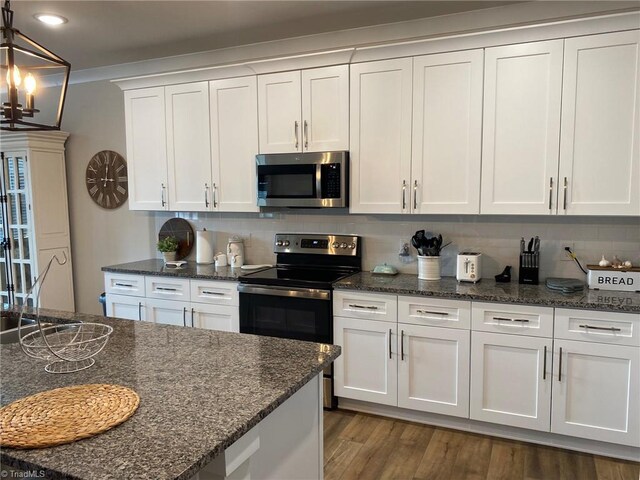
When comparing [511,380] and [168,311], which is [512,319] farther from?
[168,311]

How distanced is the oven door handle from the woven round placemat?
179 centimetres

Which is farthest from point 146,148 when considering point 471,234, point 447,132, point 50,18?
point 471,234

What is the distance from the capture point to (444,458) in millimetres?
2590

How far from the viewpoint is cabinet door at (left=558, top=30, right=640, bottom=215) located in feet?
8.30

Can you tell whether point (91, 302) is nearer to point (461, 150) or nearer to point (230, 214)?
point (230, 214)

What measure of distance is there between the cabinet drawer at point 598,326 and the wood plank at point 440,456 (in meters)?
0.88

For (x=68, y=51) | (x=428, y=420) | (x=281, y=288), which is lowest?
(x=428, y=420)

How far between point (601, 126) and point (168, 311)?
3.20 metres

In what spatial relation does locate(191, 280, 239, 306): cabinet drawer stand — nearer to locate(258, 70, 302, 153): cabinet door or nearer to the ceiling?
locate(258, 70, 302, 153): cabinet door

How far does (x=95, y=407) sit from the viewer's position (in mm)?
1228

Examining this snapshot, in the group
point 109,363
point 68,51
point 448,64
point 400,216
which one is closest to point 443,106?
point 448,64

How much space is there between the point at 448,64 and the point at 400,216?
3.53ft

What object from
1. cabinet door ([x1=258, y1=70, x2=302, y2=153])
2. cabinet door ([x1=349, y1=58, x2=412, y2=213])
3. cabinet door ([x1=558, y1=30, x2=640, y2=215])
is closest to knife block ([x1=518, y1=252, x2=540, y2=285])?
cabinet door ([x1=558, y1=30, x2=640, y2=215])

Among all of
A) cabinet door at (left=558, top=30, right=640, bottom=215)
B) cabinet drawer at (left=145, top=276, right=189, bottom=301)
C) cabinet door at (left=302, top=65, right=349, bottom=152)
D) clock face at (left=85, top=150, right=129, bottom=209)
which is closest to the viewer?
cabinet door at (left=558, top=30, right=640, bottom=215)
